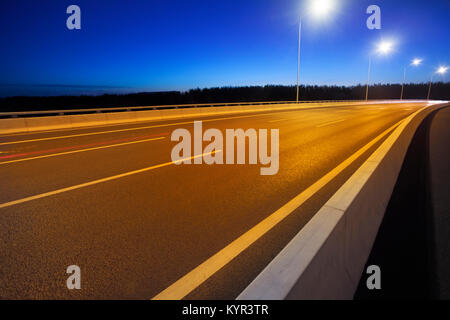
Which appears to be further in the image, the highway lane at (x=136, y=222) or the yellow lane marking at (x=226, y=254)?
the highway lane at (x=136, y=222)

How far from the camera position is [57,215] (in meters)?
3.60

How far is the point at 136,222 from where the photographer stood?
3400mm

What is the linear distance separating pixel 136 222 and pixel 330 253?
8.23 feet

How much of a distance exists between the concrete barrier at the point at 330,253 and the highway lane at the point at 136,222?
738mm

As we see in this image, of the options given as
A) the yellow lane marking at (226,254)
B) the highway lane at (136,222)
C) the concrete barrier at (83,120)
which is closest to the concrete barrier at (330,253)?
the highway lane at (136,222)

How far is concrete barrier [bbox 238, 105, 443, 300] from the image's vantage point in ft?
4.98

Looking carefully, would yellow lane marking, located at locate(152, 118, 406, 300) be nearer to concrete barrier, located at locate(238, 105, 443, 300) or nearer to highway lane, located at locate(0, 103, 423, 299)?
highway lane, located at locate(0, 103, 423, 299)

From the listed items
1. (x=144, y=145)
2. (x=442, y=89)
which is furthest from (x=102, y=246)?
(x=442, y=89)

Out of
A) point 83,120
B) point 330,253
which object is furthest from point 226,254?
point 83,120

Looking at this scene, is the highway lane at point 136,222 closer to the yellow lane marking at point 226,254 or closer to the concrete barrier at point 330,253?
the yellow lane marking at point 226,254

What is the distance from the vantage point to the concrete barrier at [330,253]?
1.52m

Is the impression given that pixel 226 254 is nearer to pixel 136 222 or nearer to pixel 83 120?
pixel 136 222

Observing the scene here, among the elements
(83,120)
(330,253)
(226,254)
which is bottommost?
(226,254)

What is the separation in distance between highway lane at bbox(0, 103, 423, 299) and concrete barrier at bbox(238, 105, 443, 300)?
74 centimetres
